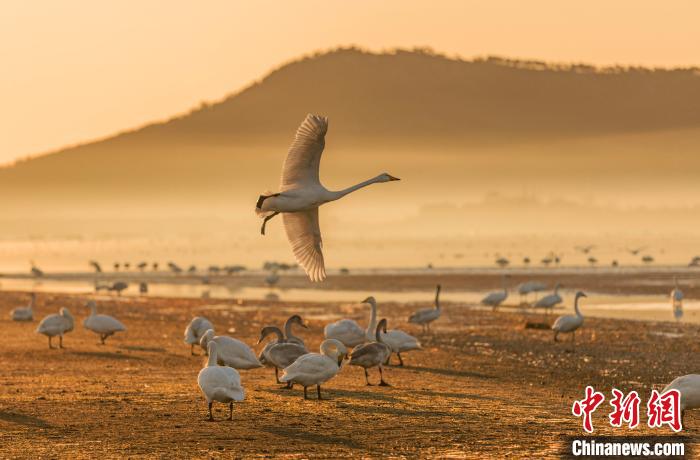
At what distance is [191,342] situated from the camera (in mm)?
26922

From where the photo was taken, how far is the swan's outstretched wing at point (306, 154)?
56.9 feet

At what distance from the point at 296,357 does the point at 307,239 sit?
2873 millimetres

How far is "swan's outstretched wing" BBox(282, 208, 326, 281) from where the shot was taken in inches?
736

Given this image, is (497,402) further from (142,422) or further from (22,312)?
(22,312)

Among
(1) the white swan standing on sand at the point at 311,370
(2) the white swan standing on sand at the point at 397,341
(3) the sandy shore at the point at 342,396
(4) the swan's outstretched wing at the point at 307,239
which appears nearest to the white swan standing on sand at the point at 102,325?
(3) the sandy shore at the point at 342,396

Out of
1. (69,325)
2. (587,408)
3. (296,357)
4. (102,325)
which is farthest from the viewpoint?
(102,325)

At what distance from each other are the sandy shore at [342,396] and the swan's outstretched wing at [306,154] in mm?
3216

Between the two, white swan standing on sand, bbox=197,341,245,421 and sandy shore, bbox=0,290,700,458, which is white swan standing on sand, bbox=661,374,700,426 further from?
white swan standing on sand, bbox=197,341,245,421

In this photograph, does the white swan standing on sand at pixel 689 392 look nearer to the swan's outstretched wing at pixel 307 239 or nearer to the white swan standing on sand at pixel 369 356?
the swan's outstretched wing at pixel 307 239

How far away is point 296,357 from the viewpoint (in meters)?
21.0

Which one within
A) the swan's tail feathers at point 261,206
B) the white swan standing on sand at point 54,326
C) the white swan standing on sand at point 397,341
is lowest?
the white swan standing on sand at point 397,341

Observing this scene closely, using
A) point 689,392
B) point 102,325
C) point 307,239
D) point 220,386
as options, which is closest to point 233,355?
point 307,239

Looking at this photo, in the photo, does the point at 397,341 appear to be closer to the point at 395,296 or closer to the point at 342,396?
the point at 342,396

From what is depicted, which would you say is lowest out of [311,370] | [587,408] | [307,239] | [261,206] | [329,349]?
[587,408]
